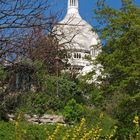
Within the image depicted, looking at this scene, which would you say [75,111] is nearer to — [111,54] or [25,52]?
[111,54]

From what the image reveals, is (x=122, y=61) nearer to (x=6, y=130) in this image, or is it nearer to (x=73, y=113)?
(x=6, y=130)

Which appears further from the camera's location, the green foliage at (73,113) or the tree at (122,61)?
the green foliage at (73,113)

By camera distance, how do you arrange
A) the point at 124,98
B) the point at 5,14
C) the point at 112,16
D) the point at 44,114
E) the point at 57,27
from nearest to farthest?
the point at 5,14 < the point at 57,27 < the point at 124,98 < the point at 112,16 < the point at 44,114

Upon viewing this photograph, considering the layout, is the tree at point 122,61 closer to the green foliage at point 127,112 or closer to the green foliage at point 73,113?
the green foliage at point 127,112

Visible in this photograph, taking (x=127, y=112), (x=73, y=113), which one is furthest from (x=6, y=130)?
(x=73, y=113)

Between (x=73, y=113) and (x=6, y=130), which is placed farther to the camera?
(x=73, y=113)

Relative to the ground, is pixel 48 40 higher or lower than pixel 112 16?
lower

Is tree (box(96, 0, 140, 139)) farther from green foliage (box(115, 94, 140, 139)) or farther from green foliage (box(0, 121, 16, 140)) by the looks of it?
green foliage (box(0, 121, 16, 140))

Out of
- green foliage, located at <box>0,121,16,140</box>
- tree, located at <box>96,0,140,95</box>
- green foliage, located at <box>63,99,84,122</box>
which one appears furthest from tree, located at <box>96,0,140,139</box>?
green foliage, located at <box>63,99,84,122</box>

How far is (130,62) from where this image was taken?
20781 mm

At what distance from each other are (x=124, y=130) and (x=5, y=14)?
1531 cm

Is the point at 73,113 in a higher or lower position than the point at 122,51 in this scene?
lower

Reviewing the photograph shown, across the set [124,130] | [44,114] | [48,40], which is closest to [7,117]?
[124,130]

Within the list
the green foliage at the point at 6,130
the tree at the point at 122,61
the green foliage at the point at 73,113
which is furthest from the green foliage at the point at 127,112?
the green foliage at the point at 73,113
